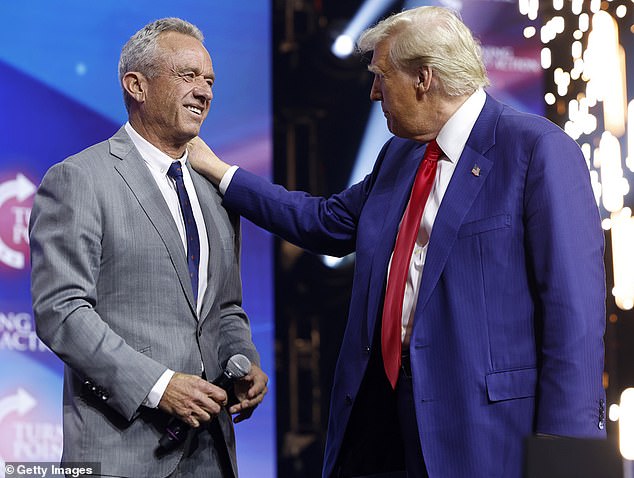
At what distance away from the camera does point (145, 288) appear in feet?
7.06

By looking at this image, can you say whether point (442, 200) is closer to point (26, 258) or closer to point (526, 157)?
point (526, 157)

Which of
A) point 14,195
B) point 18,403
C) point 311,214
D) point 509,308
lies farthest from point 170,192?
point 18,403

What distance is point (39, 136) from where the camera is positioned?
362 centimetres

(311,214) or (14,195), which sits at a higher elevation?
(14,195)

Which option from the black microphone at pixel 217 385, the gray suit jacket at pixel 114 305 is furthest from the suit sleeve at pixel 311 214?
the black microphone at pixel 217 385

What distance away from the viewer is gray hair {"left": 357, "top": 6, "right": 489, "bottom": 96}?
89.0 inches

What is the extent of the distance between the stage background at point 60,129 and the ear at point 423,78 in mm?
1729

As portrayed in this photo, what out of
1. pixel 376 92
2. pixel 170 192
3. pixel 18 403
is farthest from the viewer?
pixel 18 403

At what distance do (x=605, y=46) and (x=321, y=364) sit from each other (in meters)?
2.06

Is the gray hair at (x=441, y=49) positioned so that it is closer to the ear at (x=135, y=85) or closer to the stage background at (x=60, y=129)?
the ear at (x=135, y=85)

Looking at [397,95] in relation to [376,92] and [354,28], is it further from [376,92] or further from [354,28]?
[354,28]

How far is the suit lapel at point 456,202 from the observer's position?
2117 millimetres

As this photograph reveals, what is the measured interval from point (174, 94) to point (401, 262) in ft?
2.39

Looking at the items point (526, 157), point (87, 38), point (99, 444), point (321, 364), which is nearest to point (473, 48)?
point (526, 157)
